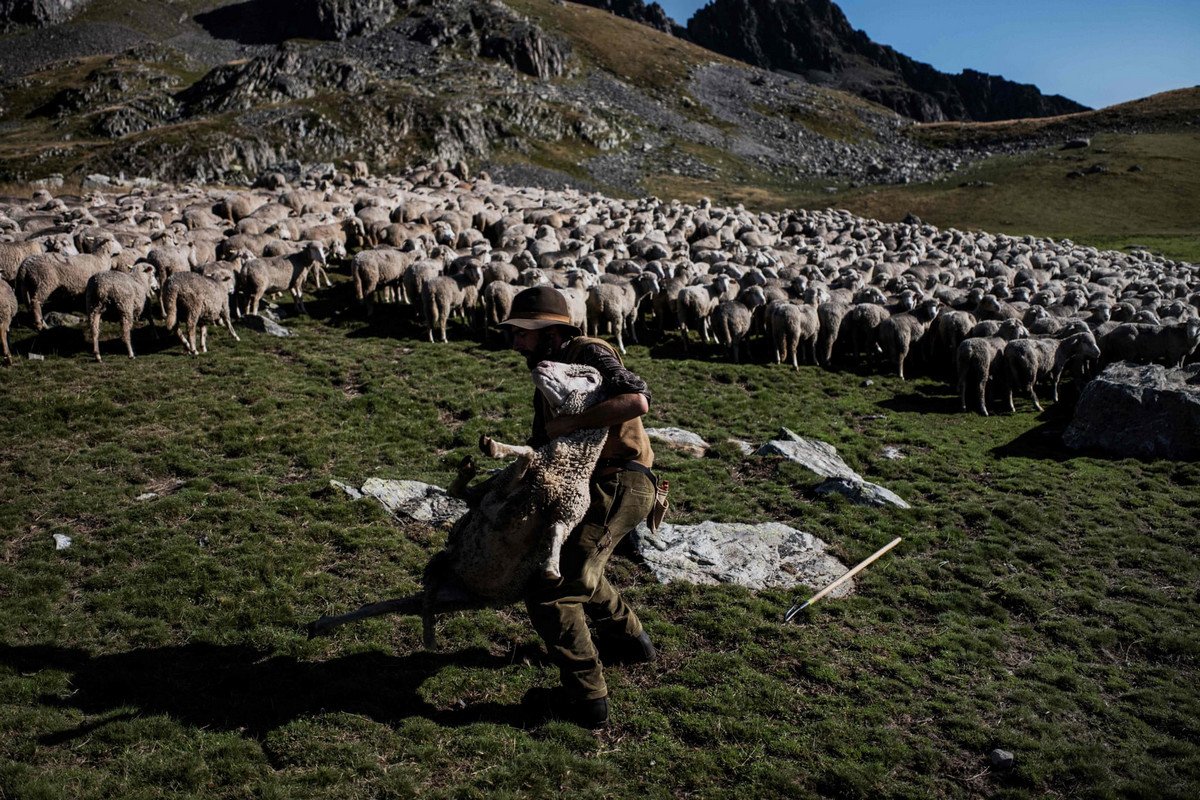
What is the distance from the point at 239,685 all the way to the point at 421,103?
79752mm

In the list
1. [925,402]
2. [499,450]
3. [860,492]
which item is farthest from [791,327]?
[499,450]

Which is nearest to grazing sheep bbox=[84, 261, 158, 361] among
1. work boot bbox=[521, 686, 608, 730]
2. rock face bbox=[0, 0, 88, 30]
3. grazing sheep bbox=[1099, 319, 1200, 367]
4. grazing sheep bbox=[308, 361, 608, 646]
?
grazing sheep bbox=[308, 361, 608, 646]

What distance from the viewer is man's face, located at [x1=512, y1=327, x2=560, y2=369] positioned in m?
6.43

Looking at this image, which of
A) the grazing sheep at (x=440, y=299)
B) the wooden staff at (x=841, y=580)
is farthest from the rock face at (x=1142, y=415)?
the grazing sheep at (x=440, y=299)

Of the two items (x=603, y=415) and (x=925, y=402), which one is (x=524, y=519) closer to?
(x=603, y=415)

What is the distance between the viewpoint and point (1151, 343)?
63.4 ft

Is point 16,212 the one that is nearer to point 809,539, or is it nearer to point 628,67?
point 809,539

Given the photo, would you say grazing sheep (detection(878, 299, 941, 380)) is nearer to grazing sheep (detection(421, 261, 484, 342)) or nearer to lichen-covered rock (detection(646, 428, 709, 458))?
lichen-covered rock (detection(646, 428, 709, 458))

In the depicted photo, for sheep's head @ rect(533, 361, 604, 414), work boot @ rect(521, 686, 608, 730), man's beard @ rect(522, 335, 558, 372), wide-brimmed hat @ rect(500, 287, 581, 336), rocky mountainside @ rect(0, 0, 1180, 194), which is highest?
rocky mountainside @ rect(0, 0, 1180, 194)

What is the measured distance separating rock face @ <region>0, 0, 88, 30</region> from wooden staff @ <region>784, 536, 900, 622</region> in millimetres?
154211

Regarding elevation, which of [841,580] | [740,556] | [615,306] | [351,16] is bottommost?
[841,580]

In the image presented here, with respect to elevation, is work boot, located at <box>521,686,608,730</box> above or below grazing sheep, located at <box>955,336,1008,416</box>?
below

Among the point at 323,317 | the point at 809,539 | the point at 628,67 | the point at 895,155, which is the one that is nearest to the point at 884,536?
the point at 809,539

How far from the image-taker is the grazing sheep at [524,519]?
5789 mm
